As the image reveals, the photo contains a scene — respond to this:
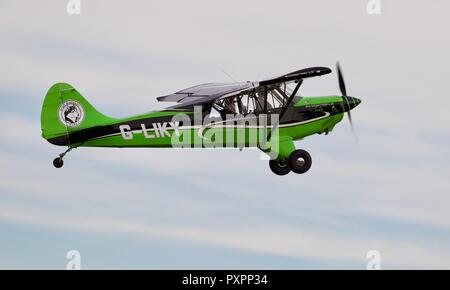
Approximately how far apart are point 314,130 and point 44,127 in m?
6.79

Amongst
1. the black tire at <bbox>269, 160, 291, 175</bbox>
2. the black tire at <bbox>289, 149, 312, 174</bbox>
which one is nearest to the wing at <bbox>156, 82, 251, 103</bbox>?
the black tire at <bbox>289, 149, 312, 174</bbox>

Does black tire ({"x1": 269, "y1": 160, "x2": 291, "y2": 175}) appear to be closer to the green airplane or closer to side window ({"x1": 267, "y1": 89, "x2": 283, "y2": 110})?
the green airplane

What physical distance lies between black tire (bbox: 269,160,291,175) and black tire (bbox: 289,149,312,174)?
0.71 meters

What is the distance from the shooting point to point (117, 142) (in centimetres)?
2472

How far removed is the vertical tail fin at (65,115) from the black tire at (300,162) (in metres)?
4.61

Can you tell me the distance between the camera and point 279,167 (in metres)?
26.5

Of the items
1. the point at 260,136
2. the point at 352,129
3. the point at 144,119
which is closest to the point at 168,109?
the point at 144,119

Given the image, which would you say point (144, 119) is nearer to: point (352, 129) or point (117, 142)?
point (117, 142)

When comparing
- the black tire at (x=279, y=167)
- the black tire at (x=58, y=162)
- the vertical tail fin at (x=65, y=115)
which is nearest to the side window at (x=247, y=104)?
the black tire at (x=279, y=167)

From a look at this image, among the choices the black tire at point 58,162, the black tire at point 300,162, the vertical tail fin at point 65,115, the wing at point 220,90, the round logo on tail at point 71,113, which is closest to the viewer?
the black tire at point 58,162

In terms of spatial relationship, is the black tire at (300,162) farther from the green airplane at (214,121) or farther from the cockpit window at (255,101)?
the cockpit window at (255,101)

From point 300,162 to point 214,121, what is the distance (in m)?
2.41

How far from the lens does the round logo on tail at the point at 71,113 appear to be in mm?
24641

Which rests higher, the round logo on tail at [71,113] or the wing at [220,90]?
the wing at [220,90]
